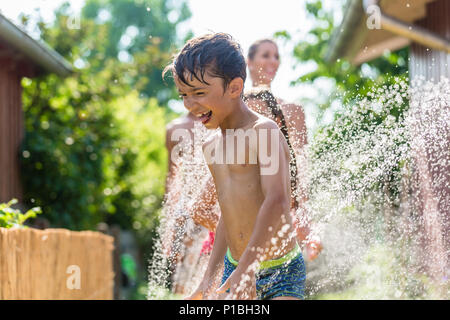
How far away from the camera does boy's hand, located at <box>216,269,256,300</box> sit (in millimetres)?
2072

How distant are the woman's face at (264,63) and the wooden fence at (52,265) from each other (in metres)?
1.41

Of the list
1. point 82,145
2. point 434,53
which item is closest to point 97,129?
point 82,145

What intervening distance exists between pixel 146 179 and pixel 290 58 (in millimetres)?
5579

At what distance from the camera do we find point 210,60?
2289 mm

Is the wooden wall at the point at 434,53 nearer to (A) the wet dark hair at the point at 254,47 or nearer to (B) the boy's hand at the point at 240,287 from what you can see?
(A) the wet dark hair at the point at 254,47

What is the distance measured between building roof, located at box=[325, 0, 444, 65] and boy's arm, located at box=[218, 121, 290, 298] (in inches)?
118

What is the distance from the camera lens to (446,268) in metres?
3.64

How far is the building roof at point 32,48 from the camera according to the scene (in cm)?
639

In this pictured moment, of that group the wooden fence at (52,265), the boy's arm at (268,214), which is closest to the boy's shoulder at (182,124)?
the wooden fence at (52,265)

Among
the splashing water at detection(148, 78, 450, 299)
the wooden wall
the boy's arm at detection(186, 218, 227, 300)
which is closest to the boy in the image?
the boy's arm at detection(186, 218, 227, 300)

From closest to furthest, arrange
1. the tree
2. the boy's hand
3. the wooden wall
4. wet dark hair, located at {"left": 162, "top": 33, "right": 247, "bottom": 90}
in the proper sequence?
the boy's hand, wet dark hair, located at {"left": 162, "top": 33, "right": 247, "bottom": 90}, the wooden wall, the tree

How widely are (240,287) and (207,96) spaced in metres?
0.64

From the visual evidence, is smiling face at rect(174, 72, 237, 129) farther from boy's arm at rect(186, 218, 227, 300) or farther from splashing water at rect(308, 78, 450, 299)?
splashing water at rect(308, 78, 450, 299)

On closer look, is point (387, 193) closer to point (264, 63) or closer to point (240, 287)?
point (264, 63)
